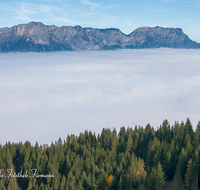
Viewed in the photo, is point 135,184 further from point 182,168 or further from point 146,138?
point 146,138

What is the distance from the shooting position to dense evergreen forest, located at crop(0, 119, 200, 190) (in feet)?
222

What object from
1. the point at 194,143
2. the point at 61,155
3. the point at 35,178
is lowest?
the point at 35,178

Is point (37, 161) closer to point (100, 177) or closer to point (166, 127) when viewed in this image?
point (100, 177)

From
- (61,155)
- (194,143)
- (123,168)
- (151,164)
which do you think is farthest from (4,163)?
(194,143)

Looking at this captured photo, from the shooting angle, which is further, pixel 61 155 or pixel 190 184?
pixel 61 155

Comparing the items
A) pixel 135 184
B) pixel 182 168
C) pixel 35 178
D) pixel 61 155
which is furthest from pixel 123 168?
pixel 35 178

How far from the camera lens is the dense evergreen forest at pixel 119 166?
2670 inches

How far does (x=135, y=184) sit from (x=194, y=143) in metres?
36.1

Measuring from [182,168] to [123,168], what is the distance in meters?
20.6

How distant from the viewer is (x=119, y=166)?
76438mm

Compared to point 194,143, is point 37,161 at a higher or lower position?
lower

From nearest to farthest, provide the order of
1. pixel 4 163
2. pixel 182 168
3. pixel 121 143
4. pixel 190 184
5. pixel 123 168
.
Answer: pixel 190 184 < pixel 182 168 < pixel 123 168 < pixel 4 163 < pixel 121 143

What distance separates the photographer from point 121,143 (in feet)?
351

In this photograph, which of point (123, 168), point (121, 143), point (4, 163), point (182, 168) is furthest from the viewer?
A: point (121, 143)
